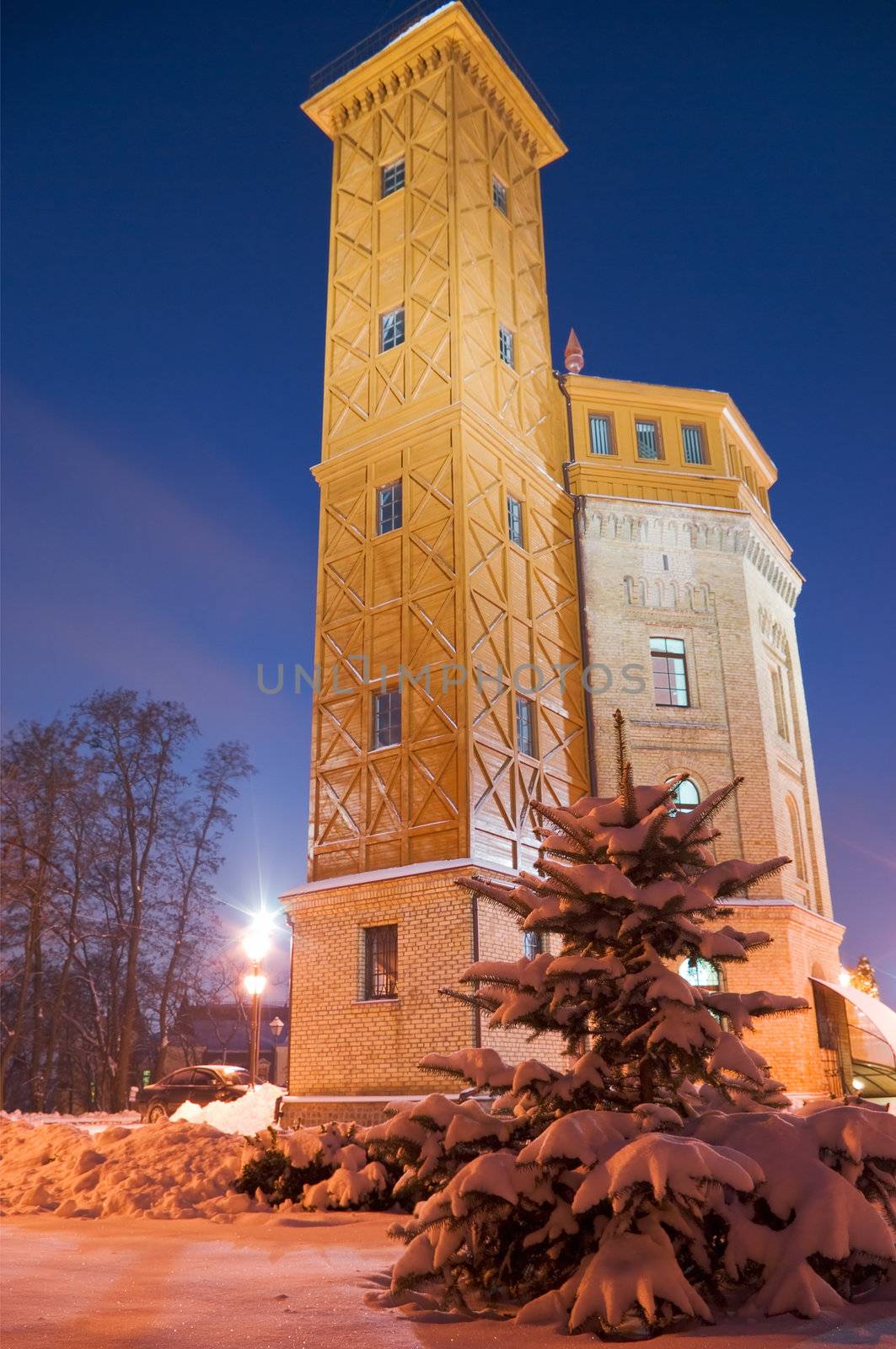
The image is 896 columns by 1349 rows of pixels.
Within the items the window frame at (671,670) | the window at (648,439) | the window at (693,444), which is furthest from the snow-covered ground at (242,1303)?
the window at (693,444)

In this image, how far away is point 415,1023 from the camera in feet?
58.1

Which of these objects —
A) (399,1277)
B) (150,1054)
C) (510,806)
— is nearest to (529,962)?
(399,1277)

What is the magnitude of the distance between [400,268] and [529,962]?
21409mm

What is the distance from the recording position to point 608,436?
25.8m

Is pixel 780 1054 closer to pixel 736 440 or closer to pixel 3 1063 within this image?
pixel 736 440

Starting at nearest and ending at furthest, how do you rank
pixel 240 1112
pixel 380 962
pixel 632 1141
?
pixel 632 1141
pixel 380 962
pixel 240 1112

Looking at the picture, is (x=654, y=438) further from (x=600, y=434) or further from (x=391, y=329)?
(x=391, y=329)

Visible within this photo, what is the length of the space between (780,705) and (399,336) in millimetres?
13216

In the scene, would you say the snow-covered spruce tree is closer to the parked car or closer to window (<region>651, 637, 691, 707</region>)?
window (<region>651, 637, 691, 707</region>)

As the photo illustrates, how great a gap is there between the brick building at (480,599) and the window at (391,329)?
0.44ft

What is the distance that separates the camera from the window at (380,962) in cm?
1870

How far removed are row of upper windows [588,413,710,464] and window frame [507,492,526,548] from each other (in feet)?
11.8

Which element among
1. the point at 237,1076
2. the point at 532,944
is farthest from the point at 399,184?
the point at 237,1076

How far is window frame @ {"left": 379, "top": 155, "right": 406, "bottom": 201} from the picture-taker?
2525 centimetres
